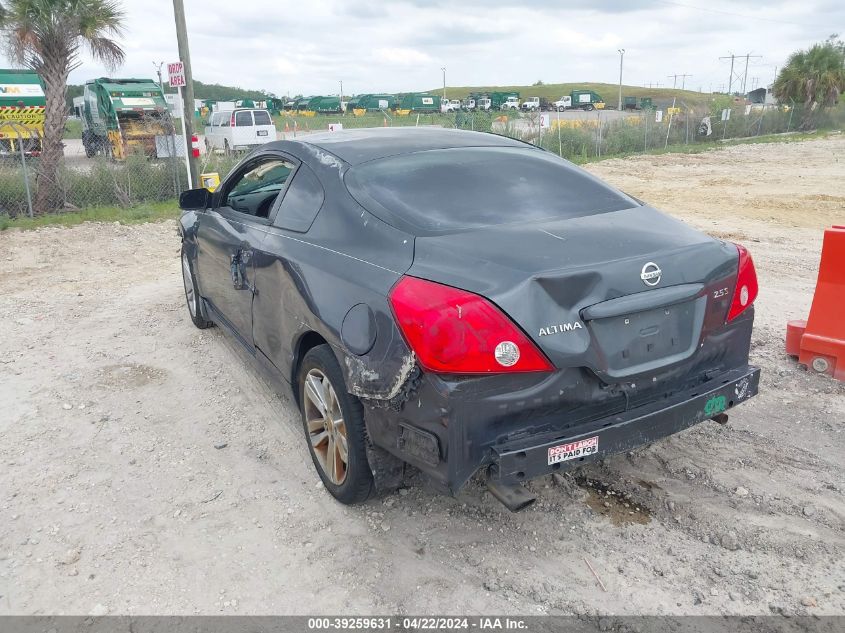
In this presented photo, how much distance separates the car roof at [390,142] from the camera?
3.65m

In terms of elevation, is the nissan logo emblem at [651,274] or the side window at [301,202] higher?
the side window at [301,202]

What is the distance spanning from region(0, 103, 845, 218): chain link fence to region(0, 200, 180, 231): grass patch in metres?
0.37

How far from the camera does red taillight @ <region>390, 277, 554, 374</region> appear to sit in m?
2.44

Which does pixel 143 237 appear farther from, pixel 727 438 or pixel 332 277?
pixel 727 438

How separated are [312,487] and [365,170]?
167cm

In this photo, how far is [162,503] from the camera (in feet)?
11.3

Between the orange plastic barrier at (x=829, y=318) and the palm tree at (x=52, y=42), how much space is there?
40.7 ft

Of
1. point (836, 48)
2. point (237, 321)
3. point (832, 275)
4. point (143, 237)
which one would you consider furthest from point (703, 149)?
point (237, 321)

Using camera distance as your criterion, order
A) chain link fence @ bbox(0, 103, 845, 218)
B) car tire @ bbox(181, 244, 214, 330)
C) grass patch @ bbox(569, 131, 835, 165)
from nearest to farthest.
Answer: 1. car tire @ bbox(181, 244, 214, 330)
2. chain link fence @ bbox(0, 103, 845, 218)
3. grass patch @ bbox(569, 131, 835, 165)

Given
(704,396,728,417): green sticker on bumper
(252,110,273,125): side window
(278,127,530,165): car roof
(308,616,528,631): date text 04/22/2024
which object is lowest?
(308,616,528,631): date text 04/22/2024

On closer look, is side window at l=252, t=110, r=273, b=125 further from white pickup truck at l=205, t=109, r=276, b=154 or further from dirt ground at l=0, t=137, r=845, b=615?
dirt ground at l=0, t=137, r=845, b=615

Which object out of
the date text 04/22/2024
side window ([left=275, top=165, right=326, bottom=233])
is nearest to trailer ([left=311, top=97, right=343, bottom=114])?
side window ([left=275, top=165, right=326, bottom=233])

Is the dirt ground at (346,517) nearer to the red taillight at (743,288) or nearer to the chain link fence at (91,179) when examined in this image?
the red taillight at (743,288)

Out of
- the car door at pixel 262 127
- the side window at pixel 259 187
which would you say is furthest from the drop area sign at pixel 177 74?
the car door at pixel 262 127
